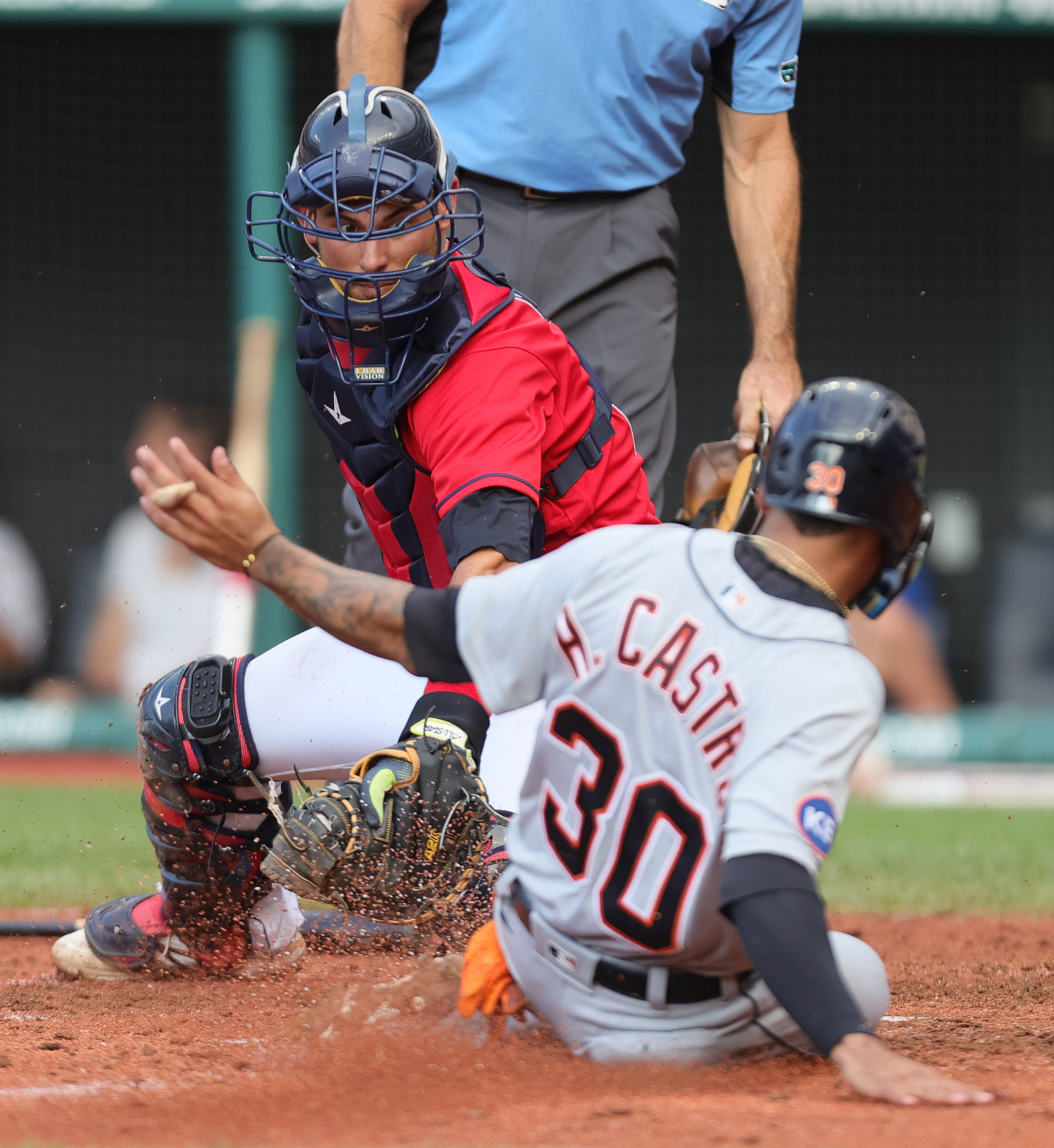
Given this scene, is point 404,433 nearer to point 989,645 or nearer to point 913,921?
point 913,921

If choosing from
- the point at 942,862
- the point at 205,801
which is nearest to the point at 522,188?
the point at 205,801

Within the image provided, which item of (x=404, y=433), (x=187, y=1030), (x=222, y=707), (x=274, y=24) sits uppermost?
(x=274, y=24)

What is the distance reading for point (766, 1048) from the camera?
7.89ft

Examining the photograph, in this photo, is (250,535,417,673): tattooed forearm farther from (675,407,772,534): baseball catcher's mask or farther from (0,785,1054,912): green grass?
(0,785,1054,912): green grass

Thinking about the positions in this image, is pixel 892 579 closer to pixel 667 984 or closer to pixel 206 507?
pixel 667 984

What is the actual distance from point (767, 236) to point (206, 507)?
234 cm

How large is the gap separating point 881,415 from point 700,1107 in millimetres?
991

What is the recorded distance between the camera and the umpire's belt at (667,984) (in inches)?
91.3

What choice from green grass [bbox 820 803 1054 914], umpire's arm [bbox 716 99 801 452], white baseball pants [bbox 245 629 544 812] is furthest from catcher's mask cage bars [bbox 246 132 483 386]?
green grass [bbox 820 803 1054 914]

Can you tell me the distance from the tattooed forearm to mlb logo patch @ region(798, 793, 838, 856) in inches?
26.0

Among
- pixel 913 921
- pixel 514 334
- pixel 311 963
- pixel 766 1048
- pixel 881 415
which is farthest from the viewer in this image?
pixel 913 921

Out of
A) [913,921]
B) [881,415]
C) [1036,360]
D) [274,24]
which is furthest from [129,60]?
[881,415]

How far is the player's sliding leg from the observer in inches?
125

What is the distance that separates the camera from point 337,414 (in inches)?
125
